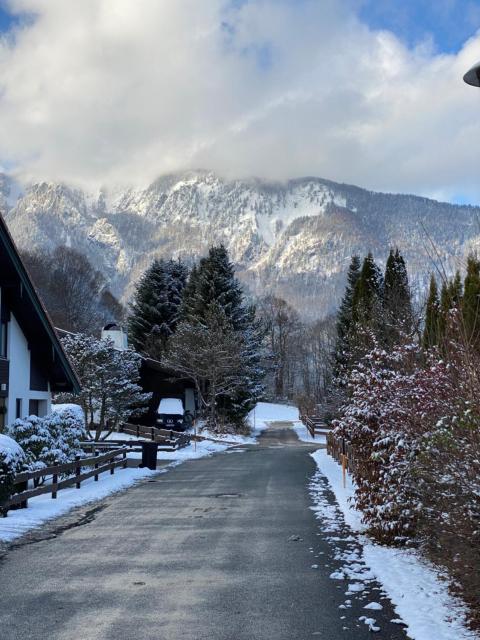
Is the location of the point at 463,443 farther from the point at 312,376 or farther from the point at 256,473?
the point at 312,376

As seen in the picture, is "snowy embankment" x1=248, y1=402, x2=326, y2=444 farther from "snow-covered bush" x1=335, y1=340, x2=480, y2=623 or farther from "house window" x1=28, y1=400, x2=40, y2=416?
"snow-covered bush" x1=335, y1=340, x2=480, y2=623

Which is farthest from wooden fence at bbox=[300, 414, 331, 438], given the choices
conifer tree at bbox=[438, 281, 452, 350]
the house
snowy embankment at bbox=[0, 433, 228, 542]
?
conifer tree at bbox=[438, 281, 452, 350]

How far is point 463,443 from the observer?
677 centimetres

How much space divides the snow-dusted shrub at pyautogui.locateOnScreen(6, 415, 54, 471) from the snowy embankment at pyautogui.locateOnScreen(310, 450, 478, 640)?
8.58 meters

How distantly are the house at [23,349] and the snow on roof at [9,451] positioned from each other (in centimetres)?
612

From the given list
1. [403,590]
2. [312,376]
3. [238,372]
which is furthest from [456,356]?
[312,376]

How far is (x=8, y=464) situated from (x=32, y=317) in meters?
10.1

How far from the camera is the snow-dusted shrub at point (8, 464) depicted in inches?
495

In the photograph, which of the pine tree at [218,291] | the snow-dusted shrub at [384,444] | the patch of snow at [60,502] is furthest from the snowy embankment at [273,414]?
the snow-dusted shrub at [384,444]

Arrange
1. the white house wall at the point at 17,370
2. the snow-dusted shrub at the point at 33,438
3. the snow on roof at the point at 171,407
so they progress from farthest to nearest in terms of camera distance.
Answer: the snow on roof at the point at 171,407, the white house wall at the point at 17,370, the snow-dusted shrub at the point at 33,438

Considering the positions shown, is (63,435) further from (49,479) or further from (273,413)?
(273,413)

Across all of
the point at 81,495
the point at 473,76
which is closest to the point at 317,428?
the point at 81,495

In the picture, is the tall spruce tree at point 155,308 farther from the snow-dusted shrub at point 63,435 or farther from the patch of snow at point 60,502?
the patch of snow at point 60,502

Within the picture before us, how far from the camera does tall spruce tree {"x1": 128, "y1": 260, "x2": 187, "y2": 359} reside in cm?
6141
